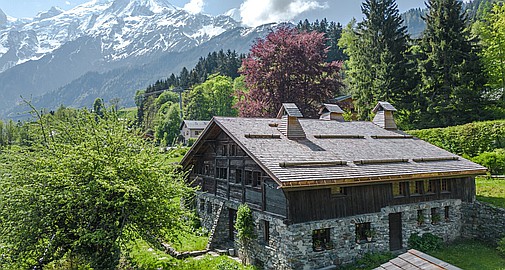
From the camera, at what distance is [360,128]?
23266 millimetres

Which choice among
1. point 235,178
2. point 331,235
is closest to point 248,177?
point 235,178

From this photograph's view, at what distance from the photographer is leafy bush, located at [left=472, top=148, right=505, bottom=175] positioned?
2395 cm

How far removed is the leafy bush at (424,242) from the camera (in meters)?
18.0

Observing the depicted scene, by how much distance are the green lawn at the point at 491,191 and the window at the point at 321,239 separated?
966 centimetres

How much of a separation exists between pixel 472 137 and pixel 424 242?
487 inches

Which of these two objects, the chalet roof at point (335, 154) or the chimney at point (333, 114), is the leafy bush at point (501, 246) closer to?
the chalet roof at point (335, 154)

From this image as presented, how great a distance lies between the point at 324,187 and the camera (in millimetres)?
15641

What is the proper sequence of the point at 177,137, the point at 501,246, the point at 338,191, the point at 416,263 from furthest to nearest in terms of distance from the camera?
the point at 177,137 < the point at 501,246 < the point at 338,191 < the point at 416,263

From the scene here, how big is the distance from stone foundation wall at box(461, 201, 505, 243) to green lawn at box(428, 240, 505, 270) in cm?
46

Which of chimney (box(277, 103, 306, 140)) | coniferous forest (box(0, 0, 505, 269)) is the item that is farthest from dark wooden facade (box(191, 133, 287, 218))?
chimney (box(277, 103, 306, 140))

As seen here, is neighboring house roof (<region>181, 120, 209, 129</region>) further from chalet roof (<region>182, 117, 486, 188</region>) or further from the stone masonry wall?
the stone masonry wall

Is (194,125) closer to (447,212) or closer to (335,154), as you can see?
(335,154)

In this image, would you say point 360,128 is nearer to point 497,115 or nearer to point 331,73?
point 331,73

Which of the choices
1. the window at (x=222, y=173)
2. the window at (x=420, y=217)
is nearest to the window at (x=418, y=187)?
the window at (x=420, y=217)
